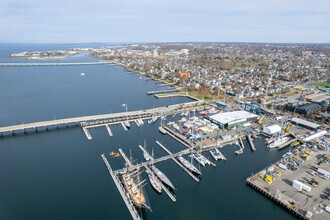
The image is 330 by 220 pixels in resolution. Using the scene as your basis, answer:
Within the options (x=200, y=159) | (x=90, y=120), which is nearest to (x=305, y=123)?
(x=200, y=159)

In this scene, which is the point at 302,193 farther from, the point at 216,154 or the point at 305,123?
the point at 305,123

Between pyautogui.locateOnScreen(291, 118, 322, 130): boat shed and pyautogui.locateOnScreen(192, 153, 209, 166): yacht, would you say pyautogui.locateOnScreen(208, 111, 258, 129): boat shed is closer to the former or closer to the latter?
pyautogui.locateOnScreen(291, 118, 322, 130): boat shed

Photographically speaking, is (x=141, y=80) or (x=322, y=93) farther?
(x=141, y=80)

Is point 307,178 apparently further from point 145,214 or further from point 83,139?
point 83,139

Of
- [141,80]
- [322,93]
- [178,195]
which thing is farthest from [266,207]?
[141,80]

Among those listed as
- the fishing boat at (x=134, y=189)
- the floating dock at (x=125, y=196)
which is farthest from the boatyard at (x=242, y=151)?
the fishing boat at (x=134, y=189)

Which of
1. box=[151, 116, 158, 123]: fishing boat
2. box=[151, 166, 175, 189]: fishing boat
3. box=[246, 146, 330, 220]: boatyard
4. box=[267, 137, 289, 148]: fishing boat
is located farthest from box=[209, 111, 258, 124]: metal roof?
box=[151, 166, 175, 189]: fishing boat

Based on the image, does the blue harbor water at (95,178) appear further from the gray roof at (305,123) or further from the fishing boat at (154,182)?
the gray roof at (305,123)
